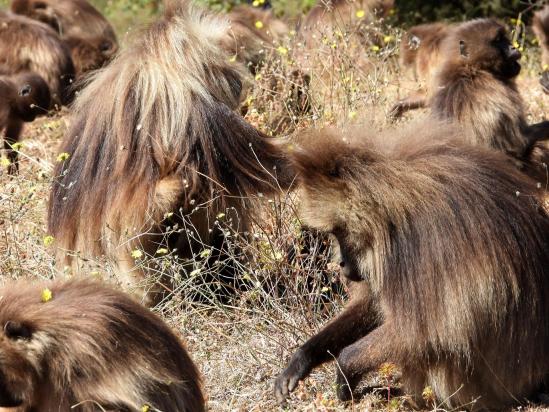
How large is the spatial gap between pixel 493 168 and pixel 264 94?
334 centimetres

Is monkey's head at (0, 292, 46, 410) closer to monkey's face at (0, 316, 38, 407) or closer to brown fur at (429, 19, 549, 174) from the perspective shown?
monkey's face at (0, 316, 38, 407)

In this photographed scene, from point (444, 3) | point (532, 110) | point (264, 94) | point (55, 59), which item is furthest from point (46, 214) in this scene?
point (444, 3)

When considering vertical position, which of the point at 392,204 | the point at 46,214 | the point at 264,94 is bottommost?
the point at 46,214

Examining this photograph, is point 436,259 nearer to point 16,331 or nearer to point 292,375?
point 292,375

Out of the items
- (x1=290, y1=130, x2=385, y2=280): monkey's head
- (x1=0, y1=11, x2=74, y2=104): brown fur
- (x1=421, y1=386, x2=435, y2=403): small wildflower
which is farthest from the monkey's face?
(x1=0, y1=11, x2=74, y2=104): brown fur

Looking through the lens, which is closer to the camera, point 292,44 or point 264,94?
point 264,94

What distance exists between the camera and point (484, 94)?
292 inches

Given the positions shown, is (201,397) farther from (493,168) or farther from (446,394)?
(493,168)

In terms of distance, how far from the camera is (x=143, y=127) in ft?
19.2

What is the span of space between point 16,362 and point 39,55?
6.18 metres

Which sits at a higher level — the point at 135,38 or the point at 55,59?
the point at 135,38

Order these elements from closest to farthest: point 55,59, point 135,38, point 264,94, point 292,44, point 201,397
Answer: point 201,397 → point 135,38 → point 264,94 → point 292,44 → point 55,59

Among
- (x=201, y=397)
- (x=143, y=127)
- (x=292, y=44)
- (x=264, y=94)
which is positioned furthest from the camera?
(x=292, y=44)

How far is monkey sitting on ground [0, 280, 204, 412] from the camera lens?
4.19 m
